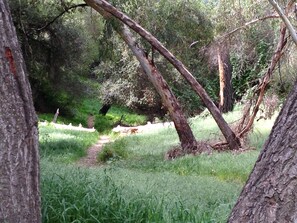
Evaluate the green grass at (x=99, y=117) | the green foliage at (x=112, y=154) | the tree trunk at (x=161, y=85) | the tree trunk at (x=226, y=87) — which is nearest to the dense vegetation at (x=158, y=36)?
the tree trunk at (x=161, y=85)

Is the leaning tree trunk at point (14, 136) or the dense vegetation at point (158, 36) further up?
the dense vegetation at point (158, 36)

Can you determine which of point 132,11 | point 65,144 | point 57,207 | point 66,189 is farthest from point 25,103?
point 65,144

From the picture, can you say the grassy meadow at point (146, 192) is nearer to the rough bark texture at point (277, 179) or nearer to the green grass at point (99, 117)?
the rough bark texture at point (277, 179)

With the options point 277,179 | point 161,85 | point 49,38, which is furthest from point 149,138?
point 277,179

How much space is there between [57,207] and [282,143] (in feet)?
8.73

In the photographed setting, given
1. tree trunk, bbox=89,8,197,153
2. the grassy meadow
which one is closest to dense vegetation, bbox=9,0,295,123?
tree trunk, bbox=89,8,197,153

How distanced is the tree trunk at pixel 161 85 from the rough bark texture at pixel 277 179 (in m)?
10.4

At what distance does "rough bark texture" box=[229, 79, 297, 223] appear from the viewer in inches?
91.2

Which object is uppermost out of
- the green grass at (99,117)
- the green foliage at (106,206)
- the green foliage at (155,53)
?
the green foliage at (155,53)

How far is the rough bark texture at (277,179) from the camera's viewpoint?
232 centimetres

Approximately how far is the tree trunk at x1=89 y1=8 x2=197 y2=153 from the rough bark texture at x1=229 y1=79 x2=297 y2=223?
10.4 metres

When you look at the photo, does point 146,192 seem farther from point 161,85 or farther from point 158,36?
point 158,36

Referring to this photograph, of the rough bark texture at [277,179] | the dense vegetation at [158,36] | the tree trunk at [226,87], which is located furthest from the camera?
the tree trunk at [226,87]

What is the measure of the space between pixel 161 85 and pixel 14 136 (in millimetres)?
10098
